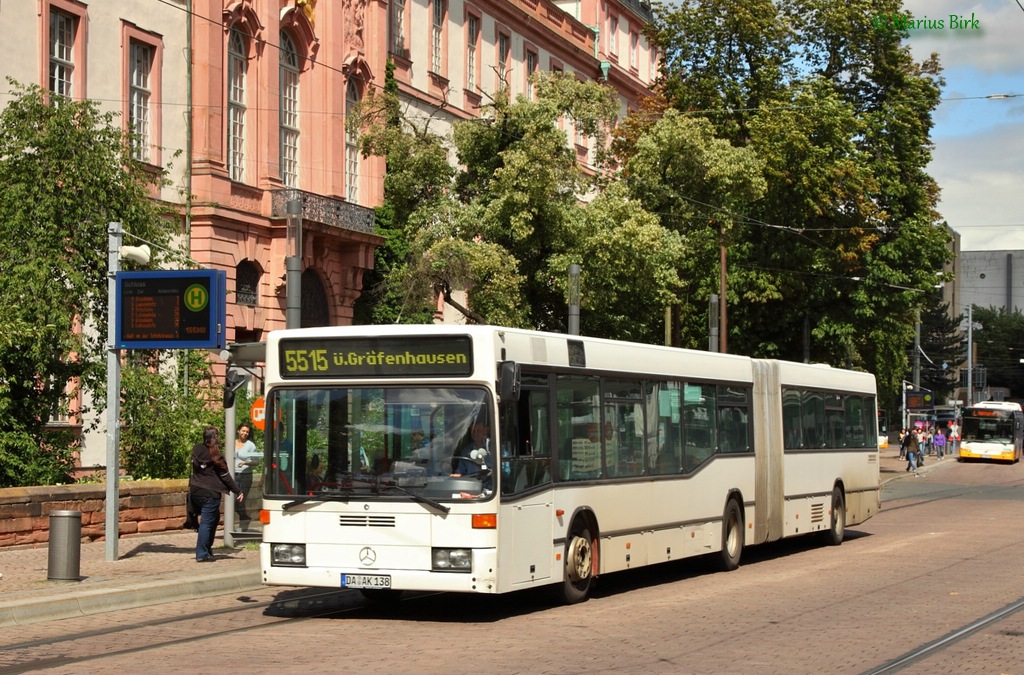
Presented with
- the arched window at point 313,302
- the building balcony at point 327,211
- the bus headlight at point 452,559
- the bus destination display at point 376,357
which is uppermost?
the building balcony at point 327,211

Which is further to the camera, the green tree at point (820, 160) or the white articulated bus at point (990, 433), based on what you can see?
the white articulated bus at point (990, 433)

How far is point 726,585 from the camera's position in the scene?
1791 cm

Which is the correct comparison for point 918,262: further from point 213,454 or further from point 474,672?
point 474,672

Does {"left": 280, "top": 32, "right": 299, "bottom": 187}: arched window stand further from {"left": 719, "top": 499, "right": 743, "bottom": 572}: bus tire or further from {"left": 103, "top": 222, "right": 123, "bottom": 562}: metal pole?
{"left": 719, "top": 499, "right": 743, "bottom": 572}: bus tire

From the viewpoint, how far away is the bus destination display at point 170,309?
1781cm

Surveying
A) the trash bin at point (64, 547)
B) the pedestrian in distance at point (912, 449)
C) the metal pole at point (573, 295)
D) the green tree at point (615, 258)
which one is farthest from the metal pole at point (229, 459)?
the pedestrian in distance at point (912, 449)

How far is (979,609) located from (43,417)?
13.6m

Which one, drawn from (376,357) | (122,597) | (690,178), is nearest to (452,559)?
(376,357)

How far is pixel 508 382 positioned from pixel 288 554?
8.56ft

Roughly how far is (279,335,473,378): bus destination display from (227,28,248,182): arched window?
2157 centimetres

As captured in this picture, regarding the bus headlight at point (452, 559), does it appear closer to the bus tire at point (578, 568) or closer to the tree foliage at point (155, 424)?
the bus tire at point (578, 568)

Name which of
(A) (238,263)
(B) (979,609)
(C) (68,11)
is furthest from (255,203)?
(B) (979,609)

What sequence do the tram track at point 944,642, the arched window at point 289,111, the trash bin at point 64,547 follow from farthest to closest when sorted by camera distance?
the arched window at point 289,111 → the trash bin at point 64,547 → the tram track at point 944,642

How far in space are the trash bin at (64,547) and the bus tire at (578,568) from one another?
4.86m
